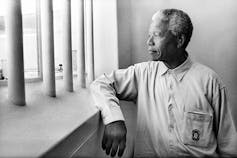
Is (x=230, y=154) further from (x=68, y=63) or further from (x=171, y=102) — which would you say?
(x=68, y=63)

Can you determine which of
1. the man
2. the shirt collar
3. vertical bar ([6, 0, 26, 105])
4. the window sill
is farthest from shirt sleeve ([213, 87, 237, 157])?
vertical bar ([6, 0, 26, 105])

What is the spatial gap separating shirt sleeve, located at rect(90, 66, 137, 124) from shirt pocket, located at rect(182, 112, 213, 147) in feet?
1.16

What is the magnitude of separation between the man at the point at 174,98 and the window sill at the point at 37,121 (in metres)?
0.18

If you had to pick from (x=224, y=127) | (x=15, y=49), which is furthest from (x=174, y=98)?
(x=15, y=49)

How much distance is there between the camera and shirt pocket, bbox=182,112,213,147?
1.12 m

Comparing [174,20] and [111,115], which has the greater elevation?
[174,20]

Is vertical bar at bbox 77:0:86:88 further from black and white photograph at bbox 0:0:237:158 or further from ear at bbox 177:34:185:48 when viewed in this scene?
ear at bbox 177:34:185:48

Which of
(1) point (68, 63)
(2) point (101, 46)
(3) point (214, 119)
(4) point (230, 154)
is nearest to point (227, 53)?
(3) point (214, 119)

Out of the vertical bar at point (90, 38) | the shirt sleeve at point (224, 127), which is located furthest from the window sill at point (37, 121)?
the shirt sleeve at point (224, 127)

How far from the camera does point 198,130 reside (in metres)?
1.12

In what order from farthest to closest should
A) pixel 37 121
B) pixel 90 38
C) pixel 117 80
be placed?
pixel 90 38
pixel 117 80
pixel 37 121

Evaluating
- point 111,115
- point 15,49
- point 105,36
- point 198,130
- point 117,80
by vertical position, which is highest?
point 105,36

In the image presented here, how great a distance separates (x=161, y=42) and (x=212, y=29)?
624 mm

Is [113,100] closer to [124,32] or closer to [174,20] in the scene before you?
[174,20]
